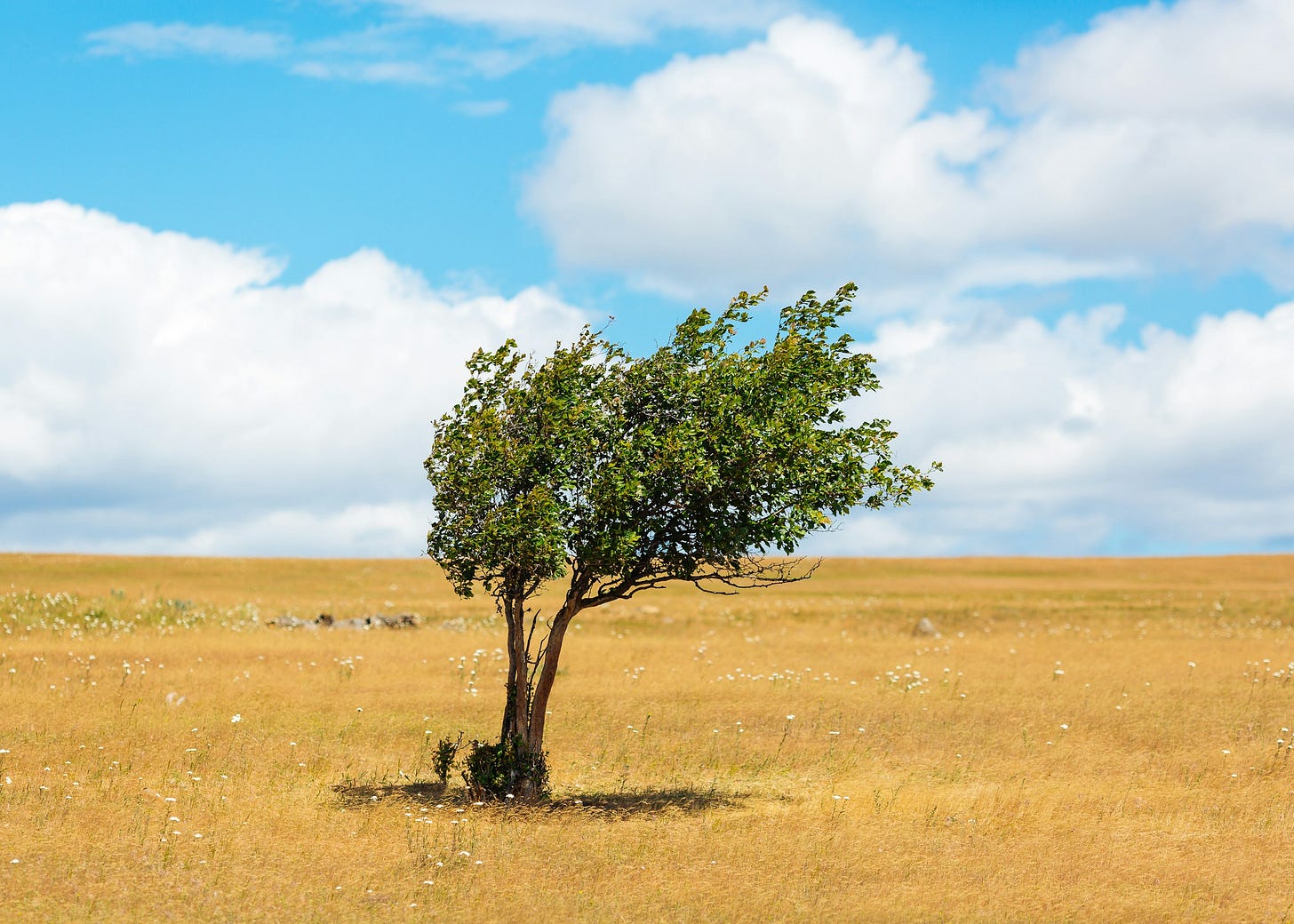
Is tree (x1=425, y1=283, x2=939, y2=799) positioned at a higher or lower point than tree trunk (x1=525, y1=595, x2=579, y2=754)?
higher

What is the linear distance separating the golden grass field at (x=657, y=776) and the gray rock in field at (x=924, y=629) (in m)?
1.25

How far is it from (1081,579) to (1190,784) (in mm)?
66595

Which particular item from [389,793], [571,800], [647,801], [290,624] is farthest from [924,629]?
[389,793]

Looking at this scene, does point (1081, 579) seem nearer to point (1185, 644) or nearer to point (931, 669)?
point (1185, 644)

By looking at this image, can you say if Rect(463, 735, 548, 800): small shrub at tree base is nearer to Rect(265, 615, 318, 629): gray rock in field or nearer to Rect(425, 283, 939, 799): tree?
Rect(425, 283, 939, 799): tree

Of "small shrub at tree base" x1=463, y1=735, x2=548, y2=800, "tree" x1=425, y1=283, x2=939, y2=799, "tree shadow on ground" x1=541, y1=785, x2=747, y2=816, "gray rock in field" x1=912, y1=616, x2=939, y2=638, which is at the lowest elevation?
"tree shadow on ground" x1=541, y1=785, x2=747, y2=816

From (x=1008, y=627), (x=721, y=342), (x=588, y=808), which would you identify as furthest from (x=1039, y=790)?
(x=1008, y=627)

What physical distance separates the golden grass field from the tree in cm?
387

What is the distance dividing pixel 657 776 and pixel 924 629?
27959 millimetres

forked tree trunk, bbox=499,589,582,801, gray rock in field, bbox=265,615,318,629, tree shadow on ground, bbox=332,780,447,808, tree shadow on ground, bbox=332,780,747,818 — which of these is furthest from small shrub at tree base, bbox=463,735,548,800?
gray rock in field, bbox=265,615,318,629

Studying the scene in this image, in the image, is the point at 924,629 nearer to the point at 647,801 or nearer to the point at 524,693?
the point at 647,801

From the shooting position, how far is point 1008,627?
171 feet

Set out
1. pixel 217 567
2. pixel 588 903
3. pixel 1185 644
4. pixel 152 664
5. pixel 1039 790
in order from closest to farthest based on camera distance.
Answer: pixel 588 903 → pixel 1039 790 → pixel 152 664 → pixel 1185 644 → pixel 217 567

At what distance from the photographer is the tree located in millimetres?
19062
